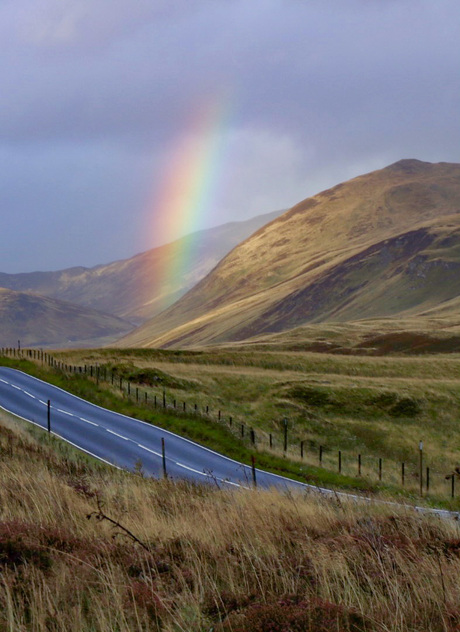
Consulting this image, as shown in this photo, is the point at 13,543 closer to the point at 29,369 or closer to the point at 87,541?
the point at 87,541

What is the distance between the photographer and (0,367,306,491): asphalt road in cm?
2600

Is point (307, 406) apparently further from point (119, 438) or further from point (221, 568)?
point (221, 568)

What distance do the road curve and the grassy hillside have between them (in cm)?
1445

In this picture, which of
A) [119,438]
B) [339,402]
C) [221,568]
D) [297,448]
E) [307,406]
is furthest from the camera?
[339,402]

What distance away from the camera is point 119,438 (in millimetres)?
30719

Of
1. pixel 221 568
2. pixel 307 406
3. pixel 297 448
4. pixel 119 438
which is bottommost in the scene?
pixel 297 448

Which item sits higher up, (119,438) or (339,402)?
(119,438)

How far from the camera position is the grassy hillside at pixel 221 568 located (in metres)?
4.50

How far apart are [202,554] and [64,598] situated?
1.52 metres

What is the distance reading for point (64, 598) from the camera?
485 centimetres

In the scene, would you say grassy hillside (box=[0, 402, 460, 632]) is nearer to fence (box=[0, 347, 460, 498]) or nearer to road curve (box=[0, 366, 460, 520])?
road curve (box=[0, 366, 460, 520])

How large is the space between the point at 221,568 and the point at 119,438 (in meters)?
26.0

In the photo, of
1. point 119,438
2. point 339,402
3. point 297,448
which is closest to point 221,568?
point 119,438

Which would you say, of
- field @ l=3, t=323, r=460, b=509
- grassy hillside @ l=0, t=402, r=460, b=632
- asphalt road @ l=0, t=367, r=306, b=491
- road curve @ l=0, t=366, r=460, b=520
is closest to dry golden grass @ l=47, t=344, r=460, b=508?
field @ l=3, t=323, r=460, b=509
